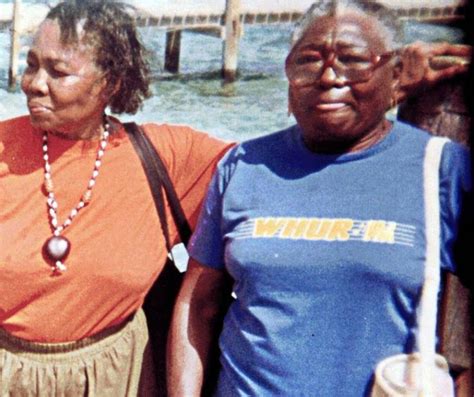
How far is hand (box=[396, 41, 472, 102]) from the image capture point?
1.11m

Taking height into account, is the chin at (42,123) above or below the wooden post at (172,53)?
below

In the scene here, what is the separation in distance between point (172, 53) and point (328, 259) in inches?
34.3

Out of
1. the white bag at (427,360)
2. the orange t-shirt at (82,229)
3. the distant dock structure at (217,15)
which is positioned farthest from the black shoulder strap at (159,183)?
the white bag at (427,360)

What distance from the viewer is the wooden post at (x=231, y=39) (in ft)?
5.20

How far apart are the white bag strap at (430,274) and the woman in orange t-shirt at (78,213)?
46 centimetres

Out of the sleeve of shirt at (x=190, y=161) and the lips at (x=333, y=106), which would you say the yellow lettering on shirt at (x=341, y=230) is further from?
the sleeve of shirt at (x=190, y=161)

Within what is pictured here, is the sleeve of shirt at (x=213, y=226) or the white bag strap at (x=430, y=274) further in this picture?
the sleeve of shirt at (x=213, y=226)

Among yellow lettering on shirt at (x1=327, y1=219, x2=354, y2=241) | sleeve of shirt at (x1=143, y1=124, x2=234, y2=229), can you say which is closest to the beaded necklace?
sleeve of shirt at (x1=143, y1=124, x2=234, y2=229)

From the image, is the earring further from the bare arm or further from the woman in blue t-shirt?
the bare arm

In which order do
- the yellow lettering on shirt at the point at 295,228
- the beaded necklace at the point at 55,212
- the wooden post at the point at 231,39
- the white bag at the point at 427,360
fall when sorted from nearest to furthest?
the white bag at the point at 427,360
the yellow lettering on shirt at the point at 295,228
the beaded necklace at the point at 55,212
the wooden post at the point at 231,39

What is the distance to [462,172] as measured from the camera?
993 mm

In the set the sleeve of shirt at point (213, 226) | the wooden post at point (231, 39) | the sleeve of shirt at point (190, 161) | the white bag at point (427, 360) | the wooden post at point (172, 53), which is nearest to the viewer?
the white bag at point (427, 360)

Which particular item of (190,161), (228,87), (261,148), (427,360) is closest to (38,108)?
(190,161)

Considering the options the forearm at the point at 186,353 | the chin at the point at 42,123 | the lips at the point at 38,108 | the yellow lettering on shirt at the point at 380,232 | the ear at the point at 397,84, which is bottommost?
the forearm at the point at 186,353
